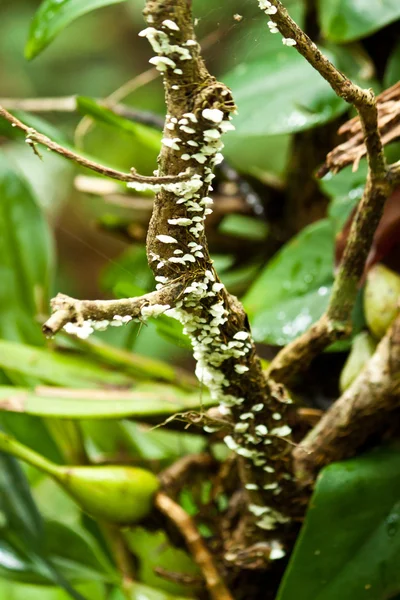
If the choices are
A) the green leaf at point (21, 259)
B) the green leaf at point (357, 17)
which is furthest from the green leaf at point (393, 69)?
the green leaf at point (21, 259)

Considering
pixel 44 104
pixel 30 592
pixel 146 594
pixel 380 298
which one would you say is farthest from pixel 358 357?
pixel 30 592

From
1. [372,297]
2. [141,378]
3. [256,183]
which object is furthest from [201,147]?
[256,183]

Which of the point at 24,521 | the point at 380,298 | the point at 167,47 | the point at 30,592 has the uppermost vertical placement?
the point at 167,47

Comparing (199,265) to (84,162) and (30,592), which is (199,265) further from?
(30,592)

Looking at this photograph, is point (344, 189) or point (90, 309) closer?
point (90, 309)

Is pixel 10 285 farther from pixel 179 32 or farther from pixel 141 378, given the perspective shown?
pixel 179 32

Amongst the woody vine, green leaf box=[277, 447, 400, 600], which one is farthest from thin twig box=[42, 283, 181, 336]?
green leaf box=[277, 447, 400, 600]

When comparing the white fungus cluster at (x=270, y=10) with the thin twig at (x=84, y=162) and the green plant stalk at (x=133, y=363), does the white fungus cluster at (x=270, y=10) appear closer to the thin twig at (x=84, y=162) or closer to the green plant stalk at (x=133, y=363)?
the thin twig at (x=84, y=162)
